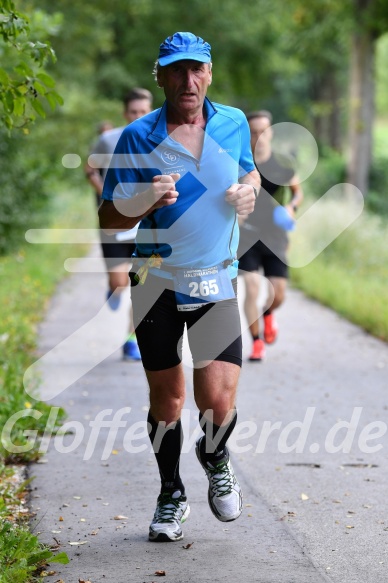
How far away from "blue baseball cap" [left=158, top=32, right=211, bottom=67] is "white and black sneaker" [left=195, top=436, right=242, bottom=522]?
1740mm

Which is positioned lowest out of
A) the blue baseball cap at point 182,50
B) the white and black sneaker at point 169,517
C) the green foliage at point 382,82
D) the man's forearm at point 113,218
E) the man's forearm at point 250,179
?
the green foliage at point 382,82

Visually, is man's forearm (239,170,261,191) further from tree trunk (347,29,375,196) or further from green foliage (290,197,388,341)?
tree trunk (347,29,375,196)

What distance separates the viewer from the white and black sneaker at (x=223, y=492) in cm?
483

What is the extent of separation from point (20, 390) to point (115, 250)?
2.42 metres

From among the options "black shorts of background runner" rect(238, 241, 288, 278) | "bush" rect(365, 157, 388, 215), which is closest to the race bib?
"black shorts of background runner" rect(238, 241, 288, 278)

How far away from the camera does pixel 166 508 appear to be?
5055 millimetres

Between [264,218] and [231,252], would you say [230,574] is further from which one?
[264,218]

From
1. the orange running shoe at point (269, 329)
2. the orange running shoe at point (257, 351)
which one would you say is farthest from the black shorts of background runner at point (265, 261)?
the orange running shoe at point (257, 351)

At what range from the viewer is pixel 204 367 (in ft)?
15.9

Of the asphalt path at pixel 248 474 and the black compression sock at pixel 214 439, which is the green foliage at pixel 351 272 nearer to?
the asphalt path at pixel 248 474

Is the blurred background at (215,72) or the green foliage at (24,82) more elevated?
the green foliage at (24,82)

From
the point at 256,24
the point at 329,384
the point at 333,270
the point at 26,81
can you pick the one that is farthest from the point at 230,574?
the point at 256,24

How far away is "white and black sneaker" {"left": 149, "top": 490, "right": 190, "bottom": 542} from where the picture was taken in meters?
4.97

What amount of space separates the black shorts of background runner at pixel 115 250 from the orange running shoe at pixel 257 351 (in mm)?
1436
